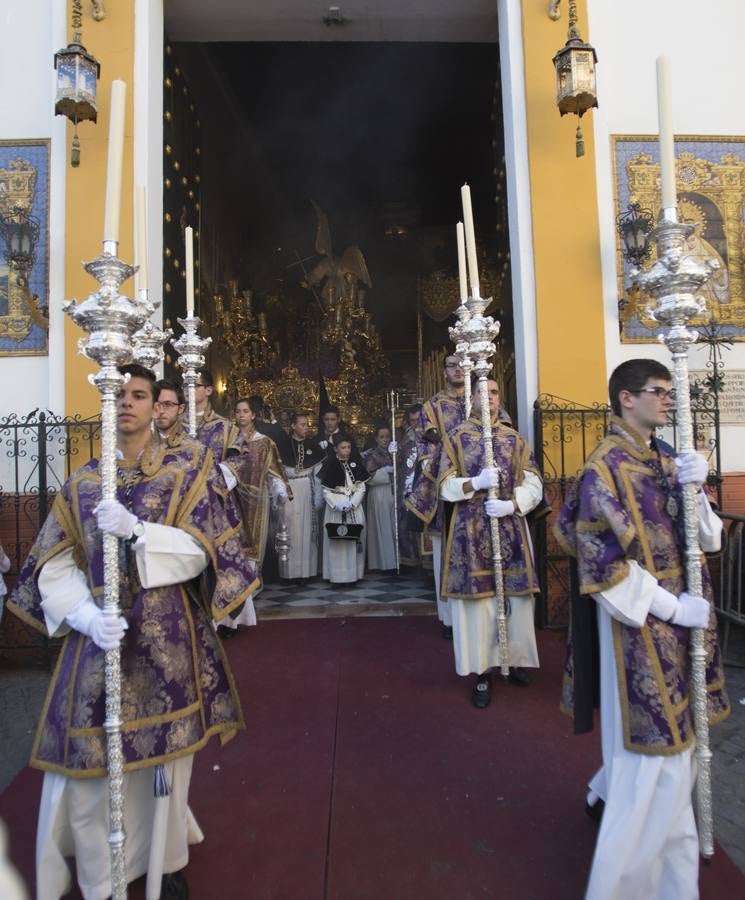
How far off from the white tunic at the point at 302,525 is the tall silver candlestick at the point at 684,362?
6.18 meters

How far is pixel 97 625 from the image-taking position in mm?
2127

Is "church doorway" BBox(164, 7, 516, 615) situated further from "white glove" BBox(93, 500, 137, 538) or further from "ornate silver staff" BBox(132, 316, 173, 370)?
"white glove" BBox(93, 500, 137, 538)

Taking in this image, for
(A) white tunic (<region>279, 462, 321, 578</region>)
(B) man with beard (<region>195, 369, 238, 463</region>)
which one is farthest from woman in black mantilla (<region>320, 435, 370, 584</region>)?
(B) man with beard (<region>195, 369, 238, 463</region>)

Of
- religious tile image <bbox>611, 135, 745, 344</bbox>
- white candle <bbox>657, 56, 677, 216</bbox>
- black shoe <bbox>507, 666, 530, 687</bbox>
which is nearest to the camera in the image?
white candle <bbox>657, 56, 677, 216</bbox>

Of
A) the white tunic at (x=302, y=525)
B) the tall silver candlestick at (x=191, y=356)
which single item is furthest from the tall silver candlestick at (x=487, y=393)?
the white tunic at (x=302, y=525)

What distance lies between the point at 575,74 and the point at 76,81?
4301 mm

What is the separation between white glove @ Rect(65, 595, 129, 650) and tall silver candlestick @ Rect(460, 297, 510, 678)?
2636 millimetres

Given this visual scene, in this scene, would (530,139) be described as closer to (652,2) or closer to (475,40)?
(652,2)

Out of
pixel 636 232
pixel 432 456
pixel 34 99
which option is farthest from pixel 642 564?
pixel 34 99

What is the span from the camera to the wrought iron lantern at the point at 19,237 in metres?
5.75

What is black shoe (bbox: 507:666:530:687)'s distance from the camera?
176 inches

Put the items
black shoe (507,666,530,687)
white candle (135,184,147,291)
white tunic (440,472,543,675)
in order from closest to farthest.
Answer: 1. white candle (135,184,147,291)
2. white tunic (440,472,543,675)
3. black shoe (507,666,530,687)

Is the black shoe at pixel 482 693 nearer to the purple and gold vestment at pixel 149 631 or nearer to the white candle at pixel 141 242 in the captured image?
the purple and gold vestment at pixel 149 631

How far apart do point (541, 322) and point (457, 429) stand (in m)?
1.96
